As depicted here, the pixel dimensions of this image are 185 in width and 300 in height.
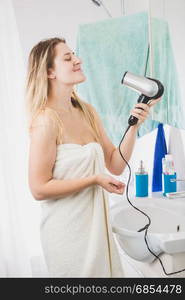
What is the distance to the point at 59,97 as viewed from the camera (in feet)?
3.21

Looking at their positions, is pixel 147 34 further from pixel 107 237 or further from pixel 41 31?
pixel 107 237

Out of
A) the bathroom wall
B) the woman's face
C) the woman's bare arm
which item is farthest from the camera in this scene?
the bathroom wall

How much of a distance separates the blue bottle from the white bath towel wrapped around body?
0.22 m

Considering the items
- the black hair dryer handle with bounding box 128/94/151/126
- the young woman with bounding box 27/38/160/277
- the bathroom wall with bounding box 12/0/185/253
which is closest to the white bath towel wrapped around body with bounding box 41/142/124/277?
the young woman with bounding box 27/38/160/277

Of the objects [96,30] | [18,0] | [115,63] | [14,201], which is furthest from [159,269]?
[18,0]

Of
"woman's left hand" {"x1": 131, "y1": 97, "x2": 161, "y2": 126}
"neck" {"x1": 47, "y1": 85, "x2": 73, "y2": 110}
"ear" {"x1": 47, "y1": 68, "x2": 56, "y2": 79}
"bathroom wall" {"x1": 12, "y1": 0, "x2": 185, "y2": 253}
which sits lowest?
"woman's left hand" {"x1": 131, "y1": 97, "x2": 161, "y2": 126}

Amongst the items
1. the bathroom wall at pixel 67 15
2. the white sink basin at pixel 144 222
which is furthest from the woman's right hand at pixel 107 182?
the bathroom wall at pixel 67 15

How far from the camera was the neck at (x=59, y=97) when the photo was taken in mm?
969

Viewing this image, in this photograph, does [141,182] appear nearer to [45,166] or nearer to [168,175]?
[168,175]

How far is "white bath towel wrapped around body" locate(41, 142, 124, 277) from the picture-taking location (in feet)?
3.04

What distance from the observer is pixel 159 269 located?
37.7 inches

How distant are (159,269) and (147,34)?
2.58 feet

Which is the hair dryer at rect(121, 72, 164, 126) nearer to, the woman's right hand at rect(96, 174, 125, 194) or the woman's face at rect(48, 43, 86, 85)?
the woman's face at rect(48, 43, 86, 85)

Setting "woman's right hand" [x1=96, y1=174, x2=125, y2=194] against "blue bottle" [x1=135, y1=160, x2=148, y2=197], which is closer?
"woman's right hand" [x1=96, y1=174, x2=125, y2=194]
